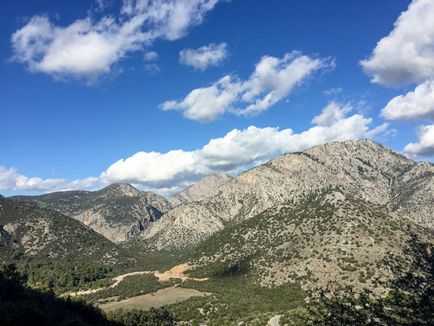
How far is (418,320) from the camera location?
70.4m

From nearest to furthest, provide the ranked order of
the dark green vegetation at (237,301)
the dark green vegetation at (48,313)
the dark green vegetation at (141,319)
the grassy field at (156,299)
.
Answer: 1. the dark green vegetation at (48,313)
2. the dark green vegetation at (141,319)
3. the dark green vegetation at (237,301)
4. the grassy field at (156,299)

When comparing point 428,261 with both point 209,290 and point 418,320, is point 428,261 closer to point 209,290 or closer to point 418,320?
point 418,320

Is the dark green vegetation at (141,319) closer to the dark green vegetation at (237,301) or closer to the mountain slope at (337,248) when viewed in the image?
the dark green vegetation at (237,301)

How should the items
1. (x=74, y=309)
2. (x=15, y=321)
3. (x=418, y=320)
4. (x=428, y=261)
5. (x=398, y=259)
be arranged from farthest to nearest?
(x=398, y=259), (x=428, y=261), (x=74, y=309), (x=418, y=320), (x=15, y=321)

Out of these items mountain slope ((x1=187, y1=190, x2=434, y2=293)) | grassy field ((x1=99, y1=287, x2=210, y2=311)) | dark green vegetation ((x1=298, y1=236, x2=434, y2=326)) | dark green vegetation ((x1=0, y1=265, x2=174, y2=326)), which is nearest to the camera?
dark green vegetation ((x1=0, y1=265, x2=174, y2=326))

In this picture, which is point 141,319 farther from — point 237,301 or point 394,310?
point 394,310

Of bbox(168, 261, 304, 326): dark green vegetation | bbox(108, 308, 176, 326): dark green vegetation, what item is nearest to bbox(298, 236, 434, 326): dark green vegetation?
bbox(168, 261, 304, 326): dark green vegetation

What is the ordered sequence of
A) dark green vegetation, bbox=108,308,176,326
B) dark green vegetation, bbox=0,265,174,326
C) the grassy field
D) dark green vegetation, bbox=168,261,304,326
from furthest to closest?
the grassy field < dark green vegetation, bbox=168,261,304,326 < dark green vegetation, bbox=108,308,176,326 < dark green vegetation, bbox=0,265,174,326

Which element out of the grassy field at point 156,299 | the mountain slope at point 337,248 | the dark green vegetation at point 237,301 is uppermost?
the mountain slope at point 337,248

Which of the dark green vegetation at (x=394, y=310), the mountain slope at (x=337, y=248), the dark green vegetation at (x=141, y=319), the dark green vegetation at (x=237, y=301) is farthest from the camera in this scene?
the mountain slope at (x=337, y=248)

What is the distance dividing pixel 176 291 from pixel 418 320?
11510 cm

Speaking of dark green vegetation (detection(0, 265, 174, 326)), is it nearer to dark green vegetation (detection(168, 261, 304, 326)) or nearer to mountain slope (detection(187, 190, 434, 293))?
dark green vegetation (detection(168, 261, 304, 326))

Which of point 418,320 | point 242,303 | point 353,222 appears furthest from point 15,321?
point 353,222

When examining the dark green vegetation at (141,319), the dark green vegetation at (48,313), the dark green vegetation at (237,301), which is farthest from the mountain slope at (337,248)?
the dark green vegetation at (48,313)
